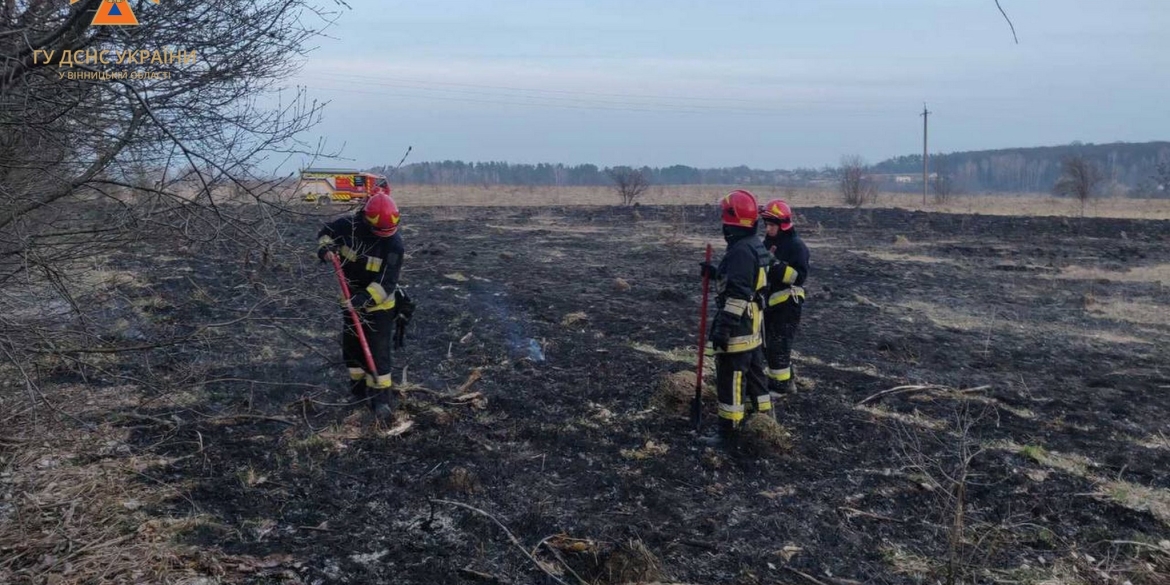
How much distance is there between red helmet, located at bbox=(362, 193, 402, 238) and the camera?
6387mm

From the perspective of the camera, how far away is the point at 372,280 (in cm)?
655

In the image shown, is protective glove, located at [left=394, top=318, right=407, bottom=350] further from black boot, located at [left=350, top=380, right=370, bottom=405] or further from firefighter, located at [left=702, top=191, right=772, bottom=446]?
firefighter, located at [left=702, top=191, right=772, bottom=446]

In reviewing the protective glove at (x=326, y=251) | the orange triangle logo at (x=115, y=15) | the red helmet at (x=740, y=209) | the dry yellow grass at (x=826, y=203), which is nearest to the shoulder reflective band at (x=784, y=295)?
the red helmet at (x=740, y=209)

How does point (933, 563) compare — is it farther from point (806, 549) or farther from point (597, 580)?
point (597, 580)

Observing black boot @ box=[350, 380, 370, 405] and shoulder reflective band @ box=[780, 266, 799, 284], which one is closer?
black boot @ box=[350, 380, 370, 405]

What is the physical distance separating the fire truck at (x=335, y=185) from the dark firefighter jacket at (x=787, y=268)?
344 centimetres

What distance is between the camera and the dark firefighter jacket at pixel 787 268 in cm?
734

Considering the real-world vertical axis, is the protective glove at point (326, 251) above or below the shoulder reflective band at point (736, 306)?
above

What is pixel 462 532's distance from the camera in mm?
4855

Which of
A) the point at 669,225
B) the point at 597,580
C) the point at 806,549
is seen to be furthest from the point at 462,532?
the point at 669,225

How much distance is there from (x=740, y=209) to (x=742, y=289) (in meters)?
0.60

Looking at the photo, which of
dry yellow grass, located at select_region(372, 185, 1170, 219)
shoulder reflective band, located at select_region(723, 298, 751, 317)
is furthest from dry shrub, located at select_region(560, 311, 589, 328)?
dry yellow grass, located at select_region(372, 185, 1170, 219)

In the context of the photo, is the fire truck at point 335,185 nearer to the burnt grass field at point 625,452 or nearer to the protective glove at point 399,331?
the burnt grass field at point 625,452

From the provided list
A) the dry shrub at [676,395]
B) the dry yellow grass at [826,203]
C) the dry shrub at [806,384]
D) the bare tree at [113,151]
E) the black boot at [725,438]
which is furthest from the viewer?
the dry yellow grass at [826,203]
